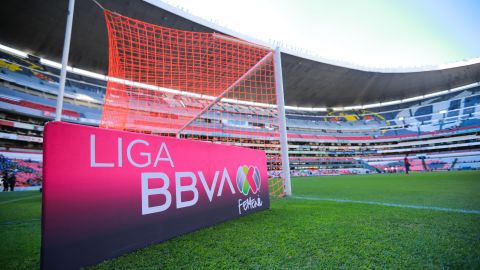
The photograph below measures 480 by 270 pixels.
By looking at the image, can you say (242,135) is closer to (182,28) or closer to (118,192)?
(182,28)

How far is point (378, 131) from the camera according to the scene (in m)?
38.8

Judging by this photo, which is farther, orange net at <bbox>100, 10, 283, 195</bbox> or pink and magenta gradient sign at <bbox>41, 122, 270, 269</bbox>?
orange net at <bbox>100, 10, 283, 195</bbox>

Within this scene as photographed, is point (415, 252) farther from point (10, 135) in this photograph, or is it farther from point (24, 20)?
point (10, 135)

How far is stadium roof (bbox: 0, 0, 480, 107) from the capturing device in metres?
13.3

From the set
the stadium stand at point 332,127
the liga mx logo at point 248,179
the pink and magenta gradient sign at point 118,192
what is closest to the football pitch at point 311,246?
the pink and magenta gradient sign at point 118,192

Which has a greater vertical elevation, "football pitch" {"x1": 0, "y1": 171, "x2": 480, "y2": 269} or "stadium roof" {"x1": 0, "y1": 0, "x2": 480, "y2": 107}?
"stadium roof" {"x1": 0, "y1": 0, "x2": 480, "y2": 107}

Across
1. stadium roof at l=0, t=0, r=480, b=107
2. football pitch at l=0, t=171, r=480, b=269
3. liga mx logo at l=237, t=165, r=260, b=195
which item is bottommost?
football pitch at l=0, t=171, r=480, b=269

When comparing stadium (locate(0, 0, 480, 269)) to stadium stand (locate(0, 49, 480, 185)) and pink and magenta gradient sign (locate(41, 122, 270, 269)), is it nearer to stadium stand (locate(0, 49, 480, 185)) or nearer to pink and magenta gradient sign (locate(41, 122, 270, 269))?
pink and magenta gradient sign (locate(41, 122, 270, 269))

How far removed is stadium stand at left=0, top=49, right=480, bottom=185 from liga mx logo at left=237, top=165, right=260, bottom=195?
424 inches

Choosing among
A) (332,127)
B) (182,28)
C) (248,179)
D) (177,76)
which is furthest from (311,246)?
(332,127)

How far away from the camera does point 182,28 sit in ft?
50.3

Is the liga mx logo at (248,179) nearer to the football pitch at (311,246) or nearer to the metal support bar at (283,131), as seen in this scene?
the football pitch at (311,246)

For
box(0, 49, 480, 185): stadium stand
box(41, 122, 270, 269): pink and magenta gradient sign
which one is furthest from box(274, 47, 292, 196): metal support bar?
box(0, 49, 480, 185): stadium stand

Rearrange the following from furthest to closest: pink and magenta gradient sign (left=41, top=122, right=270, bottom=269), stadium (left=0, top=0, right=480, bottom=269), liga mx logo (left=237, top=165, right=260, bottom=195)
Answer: liga mx logo (left=237, top=165, right=260, bottom=195)
stadium (left=0, top=0, right=480, bottom=269)
pink and magenta gradient sign (left=41, top=122, right=270, bottom=269)
